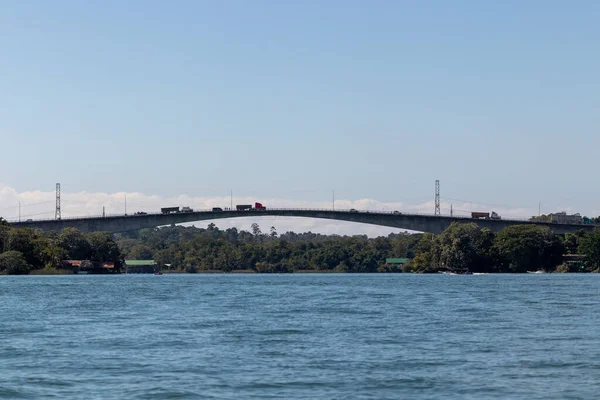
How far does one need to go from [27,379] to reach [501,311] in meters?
32.7

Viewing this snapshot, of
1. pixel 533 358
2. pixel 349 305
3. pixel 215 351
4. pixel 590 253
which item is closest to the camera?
pixel 533 358

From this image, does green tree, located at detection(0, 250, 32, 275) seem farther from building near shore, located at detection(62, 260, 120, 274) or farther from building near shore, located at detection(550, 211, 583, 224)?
building near shore, located at detection(550, 211, 583, 224)

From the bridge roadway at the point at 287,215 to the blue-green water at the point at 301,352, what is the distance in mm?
122124

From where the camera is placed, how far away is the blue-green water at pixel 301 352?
85.8 ft

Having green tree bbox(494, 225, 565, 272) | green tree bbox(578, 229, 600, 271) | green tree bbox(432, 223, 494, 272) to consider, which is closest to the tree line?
green tree bbox(432, 223, 494, 272)

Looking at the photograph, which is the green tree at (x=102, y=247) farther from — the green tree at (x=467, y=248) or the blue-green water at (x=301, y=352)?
the blue-green water at (x=301, y=352)

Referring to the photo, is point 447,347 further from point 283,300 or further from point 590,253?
point 590,253

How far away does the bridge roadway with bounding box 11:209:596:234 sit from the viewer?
179 metres

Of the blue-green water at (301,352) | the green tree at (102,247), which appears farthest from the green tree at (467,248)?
the blue-green water at (301,352)

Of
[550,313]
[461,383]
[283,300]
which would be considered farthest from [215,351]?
[283,300]

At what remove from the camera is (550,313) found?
52.1m

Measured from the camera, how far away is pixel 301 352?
1329 inches

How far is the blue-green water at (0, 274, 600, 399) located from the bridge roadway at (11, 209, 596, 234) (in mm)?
122124

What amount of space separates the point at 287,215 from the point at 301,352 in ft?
499
